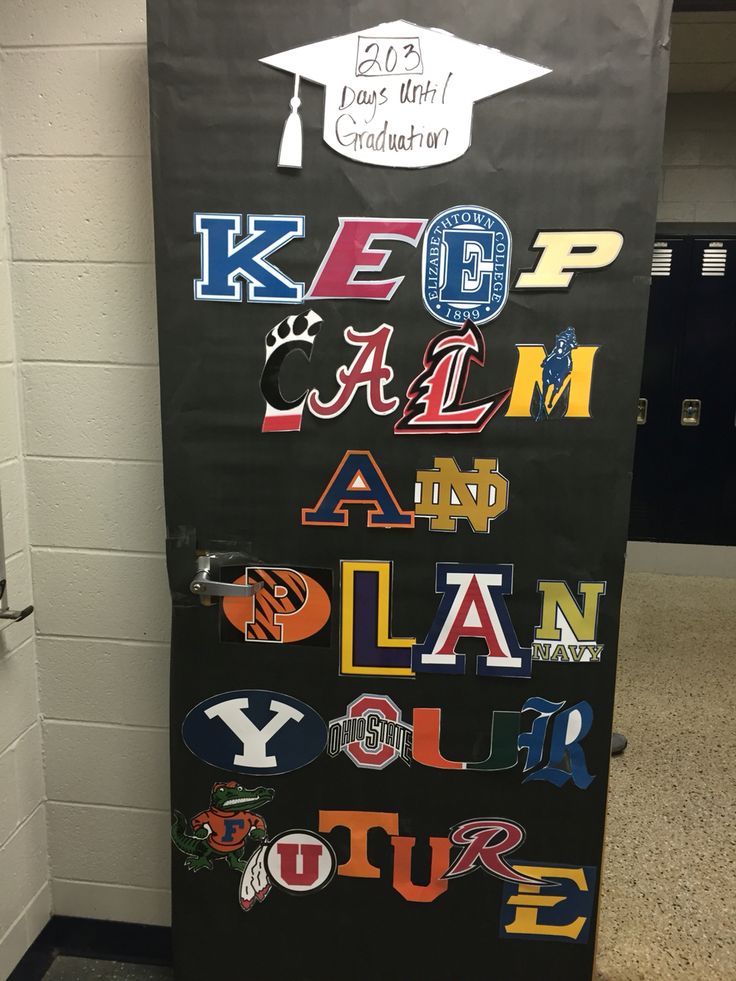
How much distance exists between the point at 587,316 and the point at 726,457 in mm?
3277

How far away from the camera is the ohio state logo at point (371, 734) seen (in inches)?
58.1

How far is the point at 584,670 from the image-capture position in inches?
56.4

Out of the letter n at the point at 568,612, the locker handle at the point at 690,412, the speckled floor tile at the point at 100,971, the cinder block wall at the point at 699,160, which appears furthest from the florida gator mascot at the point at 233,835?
the cinder block wall at the point at 699,160

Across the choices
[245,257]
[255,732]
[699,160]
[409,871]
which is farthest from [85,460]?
[699,160]

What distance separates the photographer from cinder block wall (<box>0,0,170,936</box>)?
1.43m

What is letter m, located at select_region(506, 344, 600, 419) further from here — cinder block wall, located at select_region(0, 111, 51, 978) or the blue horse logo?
cinder block wall, located at select_region(0, 111, 51, 978)

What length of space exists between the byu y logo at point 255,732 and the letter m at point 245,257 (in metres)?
0.77

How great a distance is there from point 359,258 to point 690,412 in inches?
131

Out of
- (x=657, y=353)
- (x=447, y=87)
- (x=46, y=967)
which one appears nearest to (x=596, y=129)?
(x=447, y=87)

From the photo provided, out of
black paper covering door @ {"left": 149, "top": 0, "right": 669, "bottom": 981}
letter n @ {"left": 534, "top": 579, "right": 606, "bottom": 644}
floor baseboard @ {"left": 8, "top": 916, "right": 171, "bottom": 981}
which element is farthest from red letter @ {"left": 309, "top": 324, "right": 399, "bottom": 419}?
floor baseboard @ {"left": 8, "top": 916, "right": 171, "bottom": 981}

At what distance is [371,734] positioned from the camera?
58.5 inches

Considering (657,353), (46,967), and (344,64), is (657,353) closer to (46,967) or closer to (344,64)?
(344,64)

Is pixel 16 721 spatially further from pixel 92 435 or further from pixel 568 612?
pixel 568 612

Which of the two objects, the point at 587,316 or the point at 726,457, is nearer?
the point at 587,316
